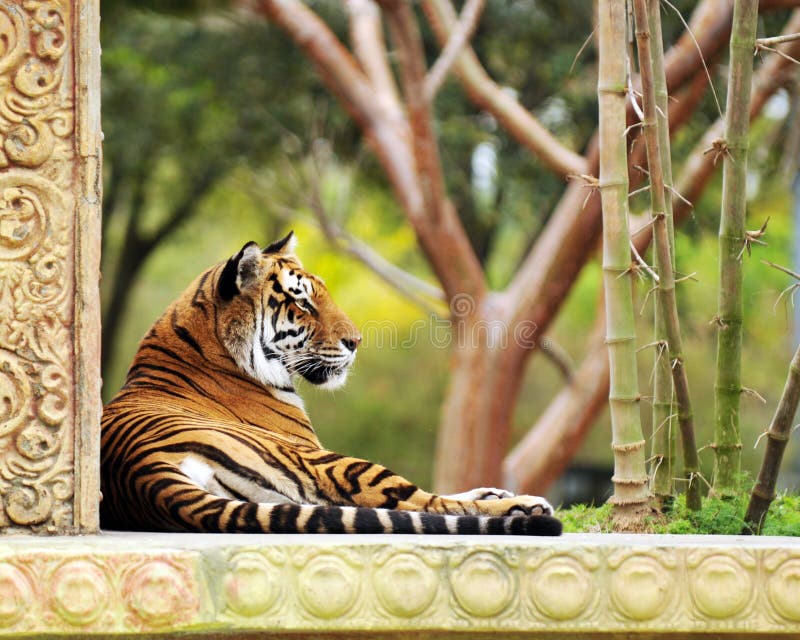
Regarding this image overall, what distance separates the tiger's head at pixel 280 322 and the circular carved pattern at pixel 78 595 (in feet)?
6.06

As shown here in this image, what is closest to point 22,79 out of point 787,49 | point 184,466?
point 184,466

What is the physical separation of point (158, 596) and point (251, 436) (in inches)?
43.0

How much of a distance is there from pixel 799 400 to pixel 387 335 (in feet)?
53.2

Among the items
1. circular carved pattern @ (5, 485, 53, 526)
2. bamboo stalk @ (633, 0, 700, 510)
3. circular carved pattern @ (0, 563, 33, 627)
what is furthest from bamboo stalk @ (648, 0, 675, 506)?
circular carved pattern @ (0, 563, 33, 627)

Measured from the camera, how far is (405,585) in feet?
9.71

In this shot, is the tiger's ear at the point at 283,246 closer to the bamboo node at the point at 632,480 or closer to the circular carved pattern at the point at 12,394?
the bamboo node at the point at 632,480

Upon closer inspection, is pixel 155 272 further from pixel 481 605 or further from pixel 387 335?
pixel 481 605

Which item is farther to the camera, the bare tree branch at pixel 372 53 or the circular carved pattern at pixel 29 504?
the bare tree branch at pixel 372 53

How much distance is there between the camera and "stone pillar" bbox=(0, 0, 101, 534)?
10.4 feet

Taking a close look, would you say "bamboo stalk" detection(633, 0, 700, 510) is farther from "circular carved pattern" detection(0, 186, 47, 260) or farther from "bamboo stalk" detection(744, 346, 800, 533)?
"circular carved pattern" detection(0, 186, 47, 260)

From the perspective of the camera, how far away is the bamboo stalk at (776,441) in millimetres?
3670

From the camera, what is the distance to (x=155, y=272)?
22953 millimetres

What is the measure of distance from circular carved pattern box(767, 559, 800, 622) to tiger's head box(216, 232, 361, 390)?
224 cm

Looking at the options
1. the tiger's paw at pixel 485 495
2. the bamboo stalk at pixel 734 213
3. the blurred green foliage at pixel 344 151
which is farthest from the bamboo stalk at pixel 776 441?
the blurred green foliage at pixel 344 151
